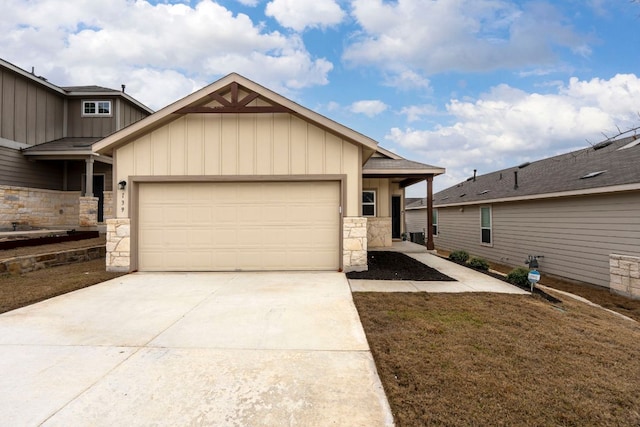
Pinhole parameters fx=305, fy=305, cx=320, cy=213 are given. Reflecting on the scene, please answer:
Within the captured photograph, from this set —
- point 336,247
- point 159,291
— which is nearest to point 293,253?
point 336,247

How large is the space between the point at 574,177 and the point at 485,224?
14.9 feet

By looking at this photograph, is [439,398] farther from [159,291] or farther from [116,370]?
[159,291]

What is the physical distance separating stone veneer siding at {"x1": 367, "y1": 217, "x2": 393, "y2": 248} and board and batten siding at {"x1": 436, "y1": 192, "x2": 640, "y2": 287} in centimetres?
A: 485

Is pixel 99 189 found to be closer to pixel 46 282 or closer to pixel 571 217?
pixel 46 282

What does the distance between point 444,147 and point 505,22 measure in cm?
A: 1294

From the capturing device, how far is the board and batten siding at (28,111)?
11875mm

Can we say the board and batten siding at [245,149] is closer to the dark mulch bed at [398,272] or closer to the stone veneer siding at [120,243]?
the stone veneer siding at [120,243]

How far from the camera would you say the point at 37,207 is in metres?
12.8

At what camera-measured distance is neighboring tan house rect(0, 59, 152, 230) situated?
A: 11.9m

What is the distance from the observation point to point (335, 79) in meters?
17.6

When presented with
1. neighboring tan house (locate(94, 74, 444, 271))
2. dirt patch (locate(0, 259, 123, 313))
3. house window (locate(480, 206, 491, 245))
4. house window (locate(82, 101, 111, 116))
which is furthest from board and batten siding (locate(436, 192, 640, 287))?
house window (locate(82, 101, 111, 116))

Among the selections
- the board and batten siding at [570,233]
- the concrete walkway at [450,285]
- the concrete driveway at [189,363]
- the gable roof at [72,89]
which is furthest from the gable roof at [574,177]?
the gable roof at [72,89]

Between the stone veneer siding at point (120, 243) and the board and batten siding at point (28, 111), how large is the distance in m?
9.02

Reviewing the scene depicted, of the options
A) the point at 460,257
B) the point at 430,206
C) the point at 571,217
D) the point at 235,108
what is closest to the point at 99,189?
the point at 235,108
